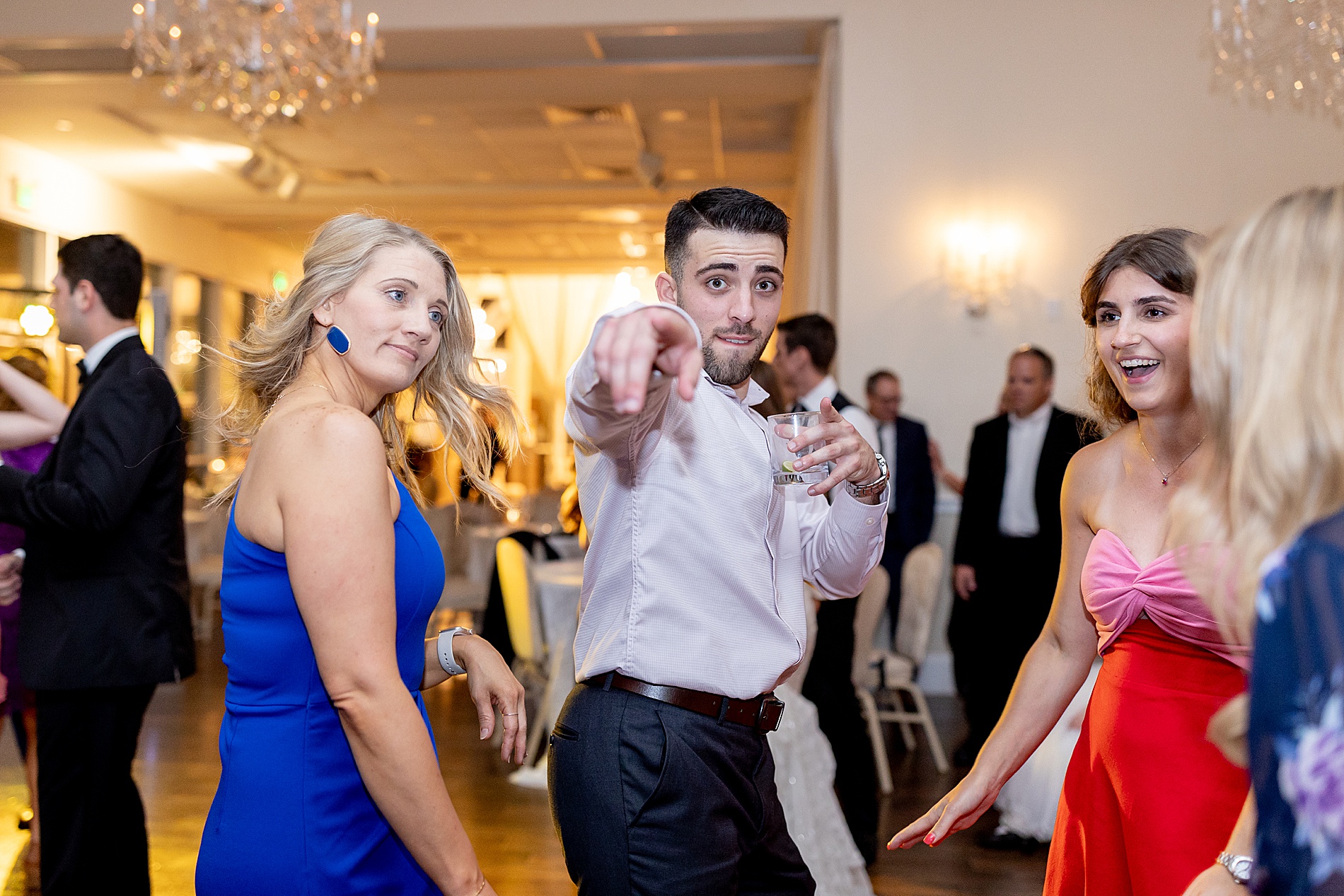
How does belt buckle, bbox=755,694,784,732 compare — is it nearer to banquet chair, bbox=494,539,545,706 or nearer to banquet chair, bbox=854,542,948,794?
banquet chair, bbox=854,542,948,794

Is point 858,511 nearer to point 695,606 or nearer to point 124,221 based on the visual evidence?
point 695,606

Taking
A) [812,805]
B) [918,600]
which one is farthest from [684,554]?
[918,600]

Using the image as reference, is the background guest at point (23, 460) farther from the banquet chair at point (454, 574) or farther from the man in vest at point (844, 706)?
the banquet chair at point (454, 574)

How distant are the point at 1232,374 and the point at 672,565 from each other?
833 millimetres

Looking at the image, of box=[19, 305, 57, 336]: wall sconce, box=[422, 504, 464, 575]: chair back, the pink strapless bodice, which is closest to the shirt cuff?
the pink strapless bodice

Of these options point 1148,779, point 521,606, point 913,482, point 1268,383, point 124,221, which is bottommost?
point 521,606

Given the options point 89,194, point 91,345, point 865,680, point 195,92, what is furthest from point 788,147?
point 91,345

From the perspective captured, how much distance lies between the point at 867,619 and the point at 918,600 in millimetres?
514

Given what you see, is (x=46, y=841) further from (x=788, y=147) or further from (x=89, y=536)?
(x=788, y=147)

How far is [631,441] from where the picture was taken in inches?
56.7

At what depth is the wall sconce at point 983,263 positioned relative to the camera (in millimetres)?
5977

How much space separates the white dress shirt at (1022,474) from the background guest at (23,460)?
146 inches

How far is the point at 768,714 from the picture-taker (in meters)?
1.57

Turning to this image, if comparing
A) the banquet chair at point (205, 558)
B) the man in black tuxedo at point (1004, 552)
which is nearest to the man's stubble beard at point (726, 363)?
the man in black tuxedo at point (1004, 552)
